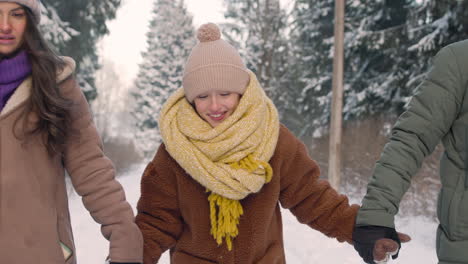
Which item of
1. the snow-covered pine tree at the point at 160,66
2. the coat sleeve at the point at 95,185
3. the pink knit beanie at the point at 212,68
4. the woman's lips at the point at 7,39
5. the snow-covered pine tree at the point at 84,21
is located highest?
the woman's lips at the point at 7,39

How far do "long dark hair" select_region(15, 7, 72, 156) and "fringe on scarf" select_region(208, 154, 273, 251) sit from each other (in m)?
0.87

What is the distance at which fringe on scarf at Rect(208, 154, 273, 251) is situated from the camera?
8.18ft

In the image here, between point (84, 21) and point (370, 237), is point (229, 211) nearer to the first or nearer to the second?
point (370, 237)

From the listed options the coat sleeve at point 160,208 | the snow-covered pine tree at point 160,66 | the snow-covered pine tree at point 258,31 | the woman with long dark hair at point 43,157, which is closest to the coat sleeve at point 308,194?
the coat sleeve at point 160,208

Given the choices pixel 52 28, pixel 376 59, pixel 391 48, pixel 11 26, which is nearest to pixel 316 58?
pixel 376 59

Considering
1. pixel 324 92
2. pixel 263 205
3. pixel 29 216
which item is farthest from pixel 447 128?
pixel 324 92

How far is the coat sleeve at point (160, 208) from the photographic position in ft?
8.57

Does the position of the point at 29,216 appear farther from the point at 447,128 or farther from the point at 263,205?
the point at 447,128

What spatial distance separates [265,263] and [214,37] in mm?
1350

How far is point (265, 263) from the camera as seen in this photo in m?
2.63

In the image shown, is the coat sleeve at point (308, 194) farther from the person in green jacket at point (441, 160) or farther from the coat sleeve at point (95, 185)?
the coat sleeve at point (95, 185)

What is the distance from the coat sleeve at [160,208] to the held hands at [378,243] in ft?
3.38

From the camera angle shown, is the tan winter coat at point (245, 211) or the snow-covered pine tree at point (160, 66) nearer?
the tan winter coat at point (245, 211)

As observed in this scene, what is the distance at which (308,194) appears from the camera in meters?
2.78
